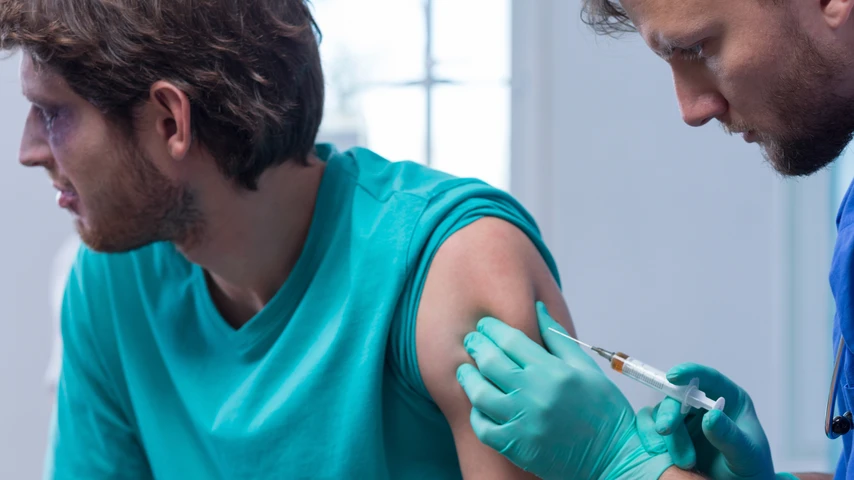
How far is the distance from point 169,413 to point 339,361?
0.34 metres

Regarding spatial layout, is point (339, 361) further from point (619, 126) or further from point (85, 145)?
point (619, 126)

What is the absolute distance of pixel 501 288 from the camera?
3.52 feet

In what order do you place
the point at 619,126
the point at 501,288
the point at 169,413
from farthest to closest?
the point at 619,126, the point at 169,413, the point at 501,288

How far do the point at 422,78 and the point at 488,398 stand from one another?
1.75 m

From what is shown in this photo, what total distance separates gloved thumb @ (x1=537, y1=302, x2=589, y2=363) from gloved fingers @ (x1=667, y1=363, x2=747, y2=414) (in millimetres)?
115

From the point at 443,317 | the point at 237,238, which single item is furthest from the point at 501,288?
the point at 237,238

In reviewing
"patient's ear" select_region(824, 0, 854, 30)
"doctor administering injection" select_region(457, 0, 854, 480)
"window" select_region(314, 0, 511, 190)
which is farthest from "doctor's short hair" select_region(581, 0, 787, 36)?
"window" select_region(314, 0, 511, 190)

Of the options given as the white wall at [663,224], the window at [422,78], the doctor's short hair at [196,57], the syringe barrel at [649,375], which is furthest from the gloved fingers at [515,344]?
the window at [422,78]

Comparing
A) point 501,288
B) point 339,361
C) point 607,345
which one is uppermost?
point 501,288

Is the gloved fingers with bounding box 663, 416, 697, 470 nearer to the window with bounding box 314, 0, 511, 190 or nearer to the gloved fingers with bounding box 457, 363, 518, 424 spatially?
the gloved fingers with bounding box 457, 363, 518, 424

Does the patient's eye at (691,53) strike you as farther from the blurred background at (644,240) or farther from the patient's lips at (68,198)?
the blurred background at (644,240)

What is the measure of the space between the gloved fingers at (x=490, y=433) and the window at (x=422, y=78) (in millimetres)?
1698

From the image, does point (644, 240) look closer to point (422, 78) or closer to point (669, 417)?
point (422, 78)

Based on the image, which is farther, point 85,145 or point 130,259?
point 130,259
